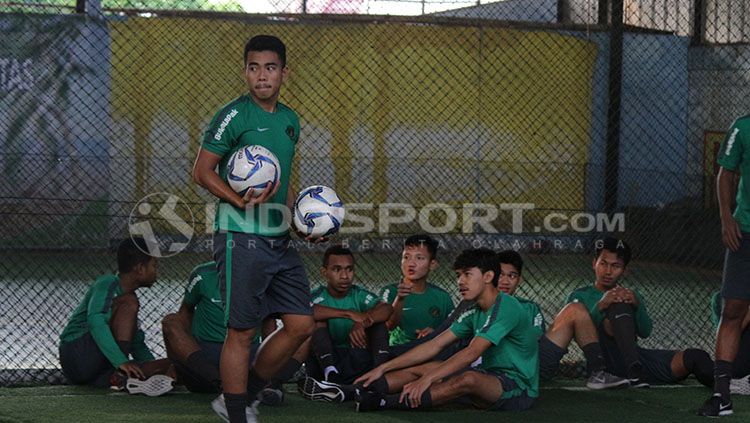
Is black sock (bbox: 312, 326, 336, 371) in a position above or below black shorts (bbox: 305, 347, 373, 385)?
above

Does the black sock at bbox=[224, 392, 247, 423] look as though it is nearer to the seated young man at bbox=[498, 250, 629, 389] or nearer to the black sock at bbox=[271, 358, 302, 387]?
the black sock at bbox=[271, 358, 302, 387]

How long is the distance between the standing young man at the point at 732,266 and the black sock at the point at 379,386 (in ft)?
4.91

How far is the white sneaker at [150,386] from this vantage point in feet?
19.5

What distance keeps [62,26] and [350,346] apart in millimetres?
8329

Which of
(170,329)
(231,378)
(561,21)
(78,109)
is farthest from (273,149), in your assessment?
(561,21)

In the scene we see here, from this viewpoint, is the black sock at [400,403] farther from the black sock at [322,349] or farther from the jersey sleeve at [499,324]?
the black sock at [322,349]

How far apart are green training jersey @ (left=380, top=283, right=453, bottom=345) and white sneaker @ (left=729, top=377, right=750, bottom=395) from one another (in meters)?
1.53

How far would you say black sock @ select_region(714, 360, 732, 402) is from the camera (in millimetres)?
5734

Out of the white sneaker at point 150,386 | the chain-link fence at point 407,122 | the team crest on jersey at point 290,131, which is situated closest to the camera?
the team crest on jersey at point 290,131

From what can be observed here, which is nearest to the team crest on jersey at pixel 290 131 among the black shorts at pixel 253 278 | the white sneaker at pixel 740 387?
the black shorts at pixel 253 278

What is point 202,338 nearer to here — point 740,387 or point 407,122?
point 740,387

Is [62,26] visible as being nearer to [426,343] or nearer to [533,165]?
[533,165]

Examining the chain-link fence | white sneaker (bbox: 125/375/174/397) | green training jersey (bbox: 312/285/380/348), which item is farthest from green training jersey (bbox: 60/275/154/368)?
the chain-link fence

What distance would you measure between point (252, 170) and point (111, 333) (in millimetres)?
1788
